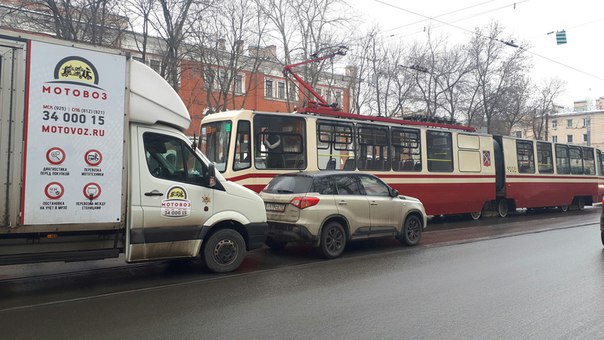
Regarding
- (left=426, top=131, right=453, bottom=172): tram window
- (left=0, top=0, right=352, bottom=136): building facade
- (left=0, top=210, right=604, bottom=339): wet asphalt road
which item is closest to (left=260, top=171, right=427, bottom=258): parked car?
(left=0, top=210, right=604, bottom=339): wet asphalt road

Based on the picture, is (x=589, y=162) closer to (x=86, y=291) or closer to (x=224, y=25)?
(x=224, y=25)

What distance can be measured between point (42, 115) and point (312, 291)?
14.3 ft

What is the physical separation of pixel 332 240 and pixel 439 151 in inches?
311

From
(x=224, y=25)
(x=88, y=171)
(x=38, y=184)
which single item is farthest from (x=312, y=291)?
(x=224, y=25)

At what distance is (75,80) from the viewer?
611cm

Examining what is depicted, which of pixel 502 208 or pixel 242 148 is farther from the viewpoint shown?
pixel 502 208

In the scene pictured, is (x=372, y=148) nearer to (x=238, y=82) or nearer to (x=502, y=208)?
(x=502, y=208)

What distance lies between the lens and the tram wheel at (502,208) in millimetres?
17938

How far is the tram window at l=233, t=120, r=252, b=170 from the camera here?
1100 centimetres

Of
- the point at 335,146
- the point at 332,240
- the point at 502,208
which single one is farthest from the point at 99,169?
the point at 502,208

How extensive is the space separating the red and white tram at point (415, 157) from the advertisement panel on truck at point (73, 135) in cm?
469

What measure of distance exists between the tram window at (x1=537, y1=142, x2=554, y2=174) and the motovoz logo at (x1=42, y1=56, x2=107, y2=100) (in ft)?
61.3

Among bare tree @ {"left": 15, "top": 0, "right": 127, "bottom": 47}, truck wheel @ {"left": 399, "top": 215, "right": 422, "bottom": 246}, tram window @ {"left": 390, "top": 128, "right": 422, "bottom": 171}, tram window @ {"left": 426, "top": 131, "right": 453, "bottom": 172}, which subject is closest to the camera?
truck wheel @ {"left": 399, "top": 215, "right": 422, "bottom": 246}

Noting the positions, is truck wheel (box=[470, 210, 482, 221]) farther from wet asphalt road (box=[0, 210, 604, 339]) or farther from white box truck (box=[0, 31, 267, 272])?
white box truck (box=[0, 31, 267, 272])
